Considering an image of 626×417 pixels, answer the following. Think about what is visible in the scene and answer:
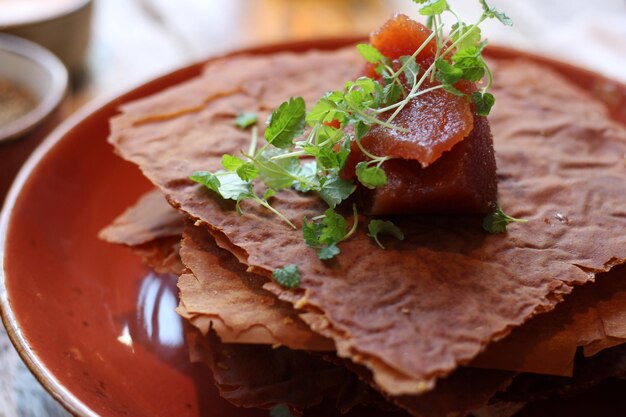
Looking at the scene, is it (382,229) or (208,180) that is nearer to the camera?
(382,229)

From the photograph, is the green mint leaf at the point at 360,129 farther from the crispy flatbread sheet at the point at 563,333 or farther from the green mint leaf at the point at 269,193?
the crispy flatbread sheet at the point at 563,333

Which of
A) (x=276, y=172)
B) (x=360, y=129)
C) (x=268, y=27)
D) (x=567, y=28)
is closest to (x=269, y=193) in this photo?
(x=276, y=172)

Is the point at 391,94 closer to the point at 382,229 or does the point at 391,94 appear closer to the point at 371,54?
the point at 371,54

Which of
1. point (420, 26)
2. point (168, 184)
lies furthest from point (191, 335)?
point (420, 26)

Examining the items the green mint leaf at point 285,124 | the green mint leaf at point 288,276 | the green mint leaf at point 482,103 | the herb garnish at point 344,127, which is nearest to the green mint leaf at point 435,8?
the herb garnish at point 344,127

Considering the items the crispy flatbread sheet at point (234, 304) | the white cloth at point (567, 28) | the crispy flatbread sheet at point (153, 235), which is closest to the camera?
the crispy flatbread sheet at point (234, 304)

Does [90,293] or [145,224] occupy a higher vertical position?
[145,224]
